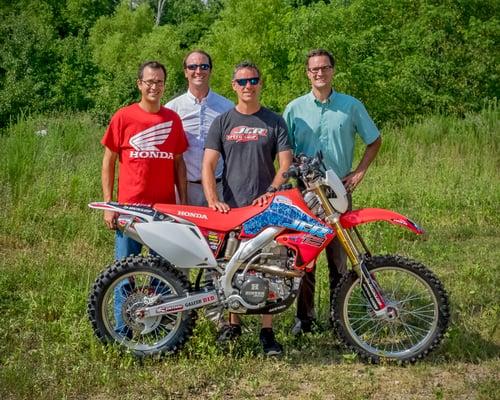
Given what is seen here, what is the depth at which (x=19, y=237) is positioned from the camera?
8398 millimetres

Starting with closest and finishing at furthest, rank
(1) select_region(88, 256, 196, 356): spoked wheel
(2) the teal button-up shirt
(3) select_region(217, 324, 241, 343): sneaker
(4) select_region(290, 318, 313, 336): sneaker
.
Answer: (1) select_region(88, 256, 196, 356): spoked wheel, (3) select_region(217, 324, 241, 343): sneaker, (2) the teal button-up shirt, (4) select_region(290, 318, 313, 336): sneaker

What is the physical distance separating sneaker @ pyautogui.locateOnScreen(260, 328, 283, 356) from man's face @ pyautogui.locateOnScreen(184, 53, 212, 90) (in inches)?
73.3

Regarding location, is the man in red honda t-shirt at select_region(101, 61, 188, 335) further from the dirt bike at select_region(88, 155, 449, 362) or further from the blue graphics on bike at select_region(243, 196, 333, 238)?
the blue graphics on bike at select_region(243, 196, 333, 238)

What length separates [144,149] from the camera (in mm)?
5211

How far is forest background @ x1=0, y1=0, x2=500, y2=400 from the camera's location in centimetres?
477

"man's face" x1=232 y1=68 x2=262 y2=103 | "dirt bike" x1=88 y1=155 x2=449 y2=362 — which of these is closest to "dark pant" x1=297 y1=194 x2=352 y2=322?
"dirt bike" x1=88 y1=155 x2=449 y2=362

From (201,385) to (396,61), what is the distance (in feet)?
63.6

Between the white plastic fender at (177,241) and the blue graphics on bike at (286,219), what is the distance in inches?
14.2

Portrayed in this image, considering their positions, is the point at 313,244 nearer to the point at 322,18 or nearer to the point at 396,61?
the point at 322,18

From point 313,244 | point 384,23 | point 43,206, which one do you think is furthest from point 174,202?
point 384,23

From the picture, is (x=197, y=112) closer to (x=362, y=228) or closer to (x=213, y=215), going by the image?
(x=213, y=215)

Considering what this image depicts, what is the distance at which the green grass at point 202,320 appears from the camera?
4695mm

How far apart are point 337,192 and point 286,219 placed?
364 mm

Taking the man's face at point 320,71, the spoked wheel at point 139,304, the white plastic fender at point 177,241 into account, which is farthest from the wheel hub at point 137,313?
the man's face at point 320,71
